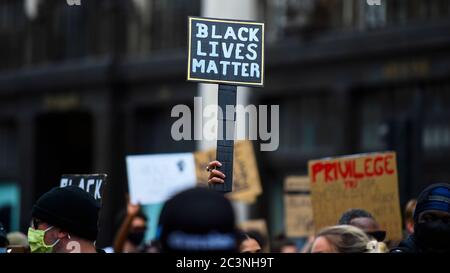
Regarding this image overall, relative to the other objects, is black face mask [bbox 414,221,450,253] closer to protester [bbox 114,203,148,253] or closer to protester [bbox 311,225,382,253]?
protester [bbox 311,225,382,253]

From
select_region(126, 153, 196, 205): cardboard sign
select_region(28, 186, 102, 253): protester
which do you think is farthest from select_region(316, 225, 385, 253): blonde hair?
select_region(126, 153, 196, 205): cardboard sign

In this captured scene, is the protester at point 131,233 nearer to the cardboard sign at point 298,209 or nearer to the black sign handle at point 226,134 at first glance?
the cardboard sign at point 298,209

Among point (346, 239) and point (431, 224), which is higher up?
point (431, 224)

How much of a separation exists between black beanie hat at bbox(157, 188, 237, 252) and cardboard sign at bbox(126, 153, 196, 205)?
6346mm

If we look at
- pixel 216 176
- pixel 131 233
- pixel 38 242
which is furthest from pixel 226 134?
pixel 131 233

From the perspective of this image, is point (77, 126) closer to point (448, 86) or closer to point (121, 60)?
point (121, 60)

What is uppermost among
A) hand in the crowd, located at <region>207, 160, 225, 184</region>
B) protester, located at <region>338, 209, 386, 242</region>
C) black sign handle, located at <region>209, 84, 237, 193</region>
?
black sign handle, located at <region>209, 84, 237, 193</region>

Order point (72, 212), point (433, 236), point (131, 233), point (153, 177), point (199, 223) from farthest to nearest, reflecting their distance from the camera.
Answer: point (153, 177) → point (131, 233) → point (433, 236) → point (72, 212) → point (199, 223)

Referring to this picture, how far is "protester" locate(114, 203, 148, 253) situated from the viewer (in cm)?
876

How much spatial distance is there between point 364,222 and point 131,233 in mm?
3184

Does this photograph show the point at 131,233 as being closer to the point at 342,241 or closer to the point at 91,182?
the point at 91,182

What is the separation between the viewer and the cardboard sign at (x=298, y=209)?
34.6ft

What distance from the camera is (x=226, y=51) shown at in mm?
6059

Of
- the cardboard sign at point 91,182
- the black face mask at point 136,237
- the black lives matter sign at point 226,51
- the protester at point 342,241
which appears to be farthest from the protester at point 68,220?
the black face mask at point 136,237
